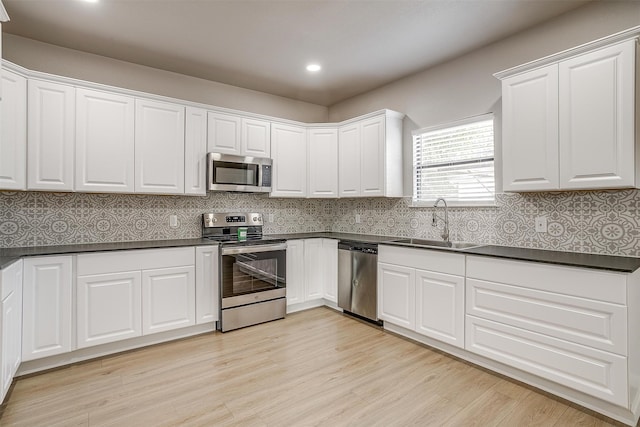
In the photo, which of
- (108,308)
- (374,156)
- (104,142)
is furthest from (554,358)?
(104,142)

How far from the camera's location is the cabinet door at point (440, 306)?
2750 mm

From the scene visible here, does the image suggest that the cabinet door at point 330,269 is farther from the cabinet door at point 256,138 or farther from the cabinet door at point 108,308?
the cabinet door at point 108,308

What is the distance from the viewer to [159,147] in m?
3.32

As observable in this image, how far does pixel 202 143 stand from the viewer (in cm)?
358

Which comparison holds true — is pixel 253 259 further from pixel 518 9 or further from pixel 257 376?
pixel 518 9

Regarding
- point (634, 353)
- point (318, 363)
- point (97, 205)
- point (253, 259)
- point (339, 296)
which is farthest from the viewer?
point (339, 296)

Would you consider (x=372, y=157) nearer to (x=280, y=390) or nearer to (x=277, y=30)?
(x=277, y=30)

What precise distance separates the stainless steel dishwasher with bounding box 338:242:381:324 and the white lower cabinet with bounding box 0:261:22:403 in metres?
2.88

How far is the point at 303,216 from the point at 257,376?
8.33ft

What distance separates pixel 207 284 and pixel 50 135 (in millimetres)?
1872

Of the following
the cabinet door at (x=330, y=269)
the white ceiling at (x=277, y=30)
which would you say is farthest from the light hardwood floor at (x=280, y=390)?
the white ceiling at (x=277, y=30)

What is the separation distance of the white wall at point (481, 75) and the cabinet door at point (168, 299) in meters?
2.60

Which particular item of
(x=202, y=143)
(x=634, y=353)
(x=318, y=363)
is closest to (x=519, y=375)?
(x=634, y=353)

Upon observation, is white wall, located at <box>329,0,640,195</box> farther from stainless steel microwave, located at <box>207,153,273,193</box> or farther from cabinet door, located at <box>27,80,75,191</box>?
cabinet door, located at <box>27,80,75,191</box>
